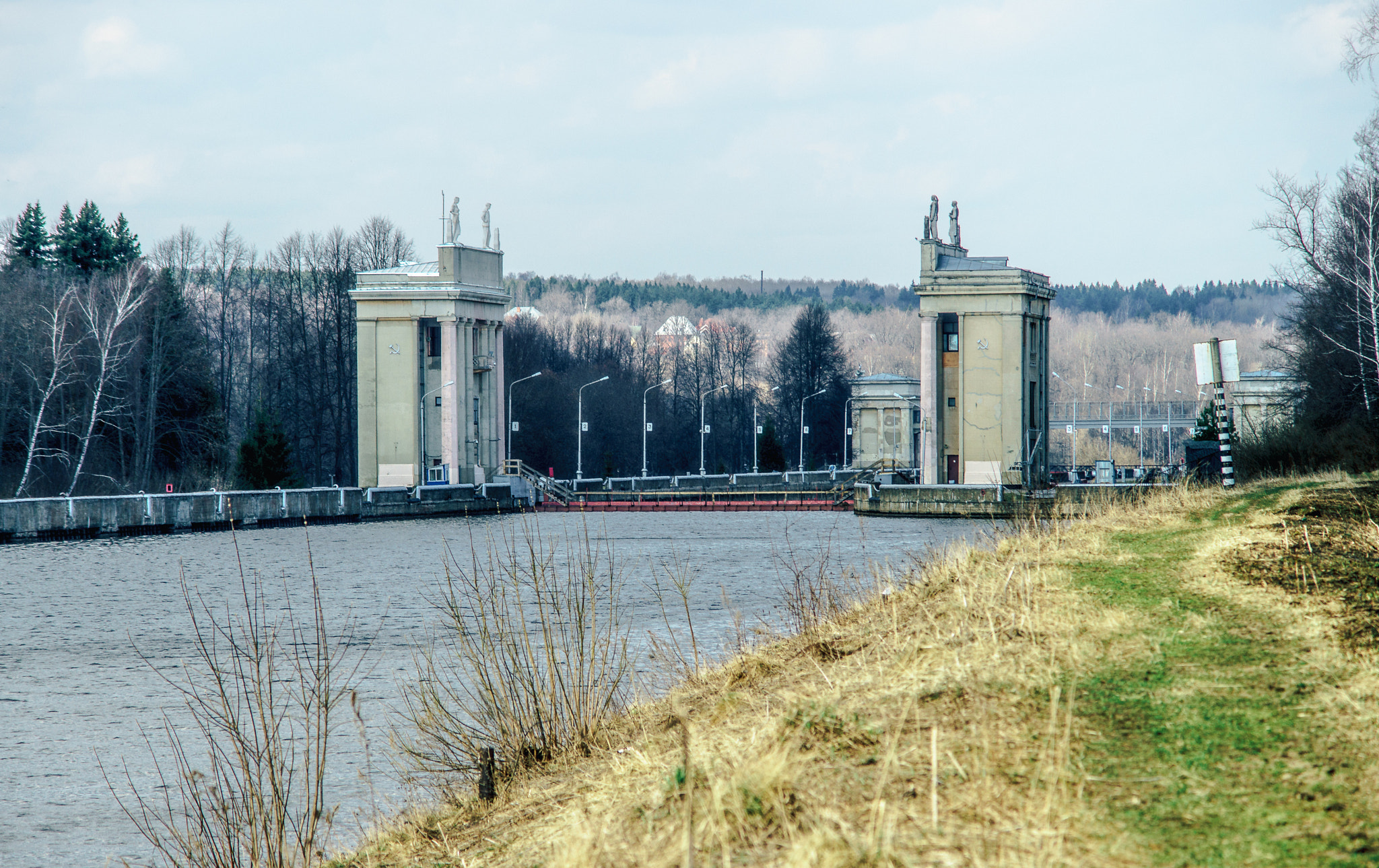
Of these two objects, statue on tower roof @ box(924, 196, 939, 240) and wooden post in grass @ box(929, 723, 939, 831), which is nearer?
wooden post in grass @ box(929, 723, 939, 831)

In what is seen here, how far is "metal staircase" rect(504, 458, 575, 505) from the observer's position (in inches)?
2883

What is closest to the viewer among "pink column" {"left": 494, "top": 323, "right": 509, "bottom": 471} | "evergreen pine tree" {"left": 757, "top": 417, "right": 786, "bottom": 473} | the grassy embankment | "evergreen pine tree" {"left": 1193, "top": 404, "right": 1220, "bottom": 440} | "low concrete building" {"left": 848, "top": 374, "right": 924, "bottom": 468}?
the grassy embankment

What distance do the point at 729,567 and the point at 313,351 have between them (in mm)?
59841

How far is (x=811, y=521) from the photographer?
59.1m

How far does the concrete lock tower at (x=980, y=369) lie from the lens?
71.3 m

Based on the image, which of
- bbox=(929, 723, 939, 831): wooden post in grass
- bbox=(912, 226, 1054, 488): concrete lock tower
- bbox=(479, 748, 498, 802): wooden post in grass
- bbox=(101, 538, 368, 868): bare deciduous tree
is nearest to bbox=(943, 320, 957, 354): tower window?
bbox=(912, 226, 1054, 488): concrete lock tower

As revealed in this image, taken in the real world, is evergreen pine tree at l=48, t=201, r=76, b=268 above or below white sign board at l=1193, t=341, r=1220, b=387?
above

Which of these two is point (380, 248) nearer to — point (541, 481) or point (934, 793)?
point (541, 481)

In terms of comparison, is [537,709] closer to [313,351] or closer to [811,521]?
[811,521]

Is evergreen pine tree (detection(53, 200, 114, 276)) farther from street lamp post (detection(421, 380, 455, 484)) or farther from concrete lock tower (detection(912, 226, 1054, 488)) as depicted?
concrete lock tower (detection(912, 226, 1054, 488))

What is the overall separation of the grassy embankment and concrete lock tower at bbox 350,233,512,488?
6447 cm

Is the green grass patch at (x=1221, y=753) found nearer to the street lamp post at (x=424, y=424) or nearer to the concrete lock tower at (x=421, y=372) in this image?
the concrete lock tower at (x=421, y=372)

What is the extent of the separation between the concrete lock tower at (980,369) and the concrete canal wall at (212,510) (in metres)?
25.9

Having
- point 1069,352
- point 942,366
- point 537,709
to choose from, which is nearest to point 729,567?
point 537,709
